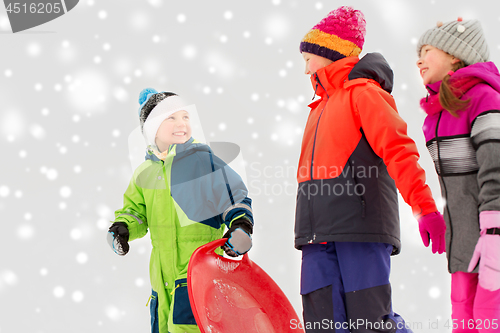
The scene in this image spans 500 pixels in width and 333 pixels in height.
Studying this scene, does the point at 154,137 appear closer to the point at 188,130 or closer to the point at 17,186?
the point at 188,130

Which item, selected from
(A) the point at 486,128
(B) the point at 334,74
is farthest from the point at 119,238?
(A) the point at 486,128

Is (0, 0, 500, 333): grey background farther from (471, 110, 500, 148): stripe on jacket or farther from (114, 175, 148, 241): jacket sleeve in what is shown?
(471, 110, 500, 148): stripe on jacket

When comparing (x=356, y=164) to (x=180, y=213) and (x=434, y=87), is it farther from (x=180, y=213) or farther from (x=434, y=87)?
(x=180, y=213)

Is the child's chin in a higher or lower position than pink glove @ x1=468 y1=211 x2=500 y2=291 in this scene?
higher

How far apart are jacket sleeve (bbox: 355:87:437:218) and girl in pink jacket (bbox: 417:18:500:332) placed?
0.25 m

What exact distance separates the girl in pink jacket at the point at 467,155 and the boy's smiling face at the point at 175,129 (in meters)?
1.00

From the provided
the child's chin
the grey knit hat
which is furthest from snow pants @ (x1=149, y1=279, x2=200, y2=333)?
the grey knit hat

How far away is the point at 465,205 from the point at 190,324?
1112mm

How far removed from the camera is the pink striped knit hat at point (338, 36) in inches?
73.1

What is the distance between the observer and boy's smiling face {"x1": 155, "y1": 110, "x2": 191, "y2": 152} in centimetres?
215

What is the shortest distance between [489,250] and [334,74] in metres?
0.81

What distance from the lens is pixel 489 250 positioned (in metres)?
1.61

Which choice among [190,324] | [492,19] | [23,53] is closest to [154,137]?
[190,324]

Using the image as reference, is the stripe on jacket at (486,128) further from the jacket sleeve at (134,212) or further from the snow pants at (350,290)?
the jacket sleeve at (134,212)
